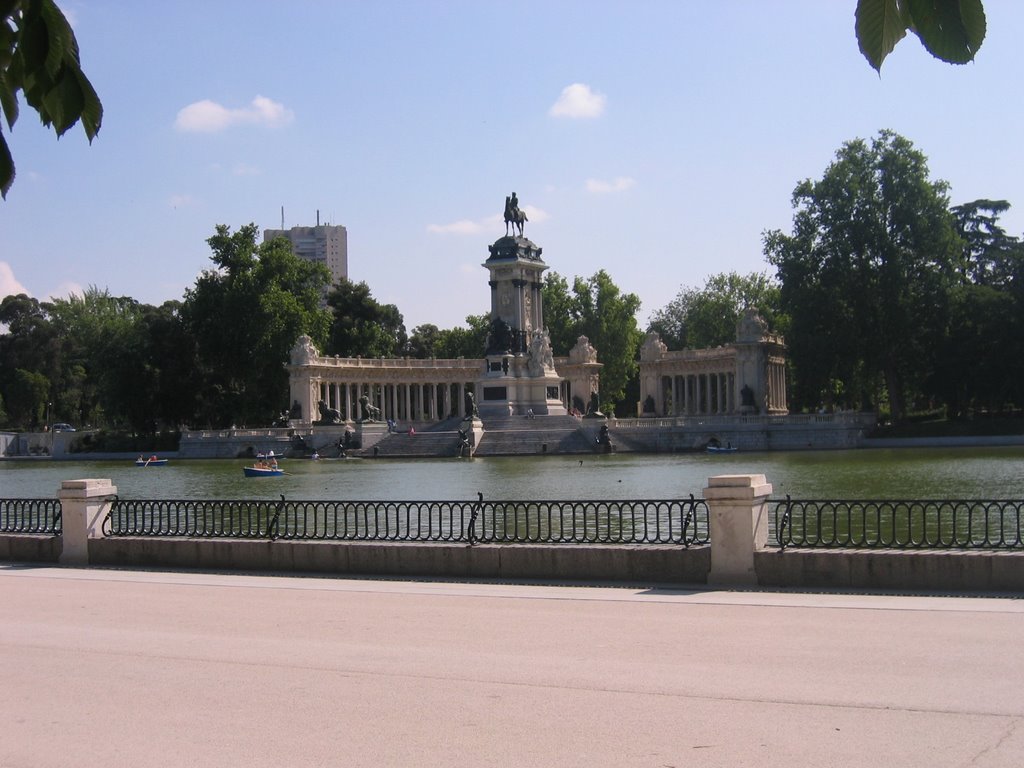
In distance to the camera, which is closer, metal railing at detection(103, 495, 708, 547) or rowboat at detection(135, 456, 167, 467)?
metal railing at detection(103, 495, 708, 547)

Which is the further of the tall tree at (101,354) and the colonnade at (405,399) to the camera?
the colonnade at (405,399)

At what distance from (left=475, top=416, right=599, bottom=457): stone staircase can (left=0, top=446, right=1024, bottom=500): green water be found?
5.17m

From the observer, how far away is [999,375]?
70.6 metres

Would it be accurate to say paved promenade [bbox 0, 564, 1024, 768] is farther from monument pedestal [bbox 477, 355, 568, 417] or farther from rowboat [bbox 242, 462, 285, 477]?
monument pedestal [bbox 477, 355, 568, 417]

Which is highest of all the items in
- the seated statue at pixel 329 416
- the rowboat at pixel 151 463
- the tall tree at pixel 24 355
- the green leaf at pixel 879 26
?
the tall tree at pixel 24 355

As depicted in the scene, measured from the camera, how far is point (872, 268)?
7450 centimetres

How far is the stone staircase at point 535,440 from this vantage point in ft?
238

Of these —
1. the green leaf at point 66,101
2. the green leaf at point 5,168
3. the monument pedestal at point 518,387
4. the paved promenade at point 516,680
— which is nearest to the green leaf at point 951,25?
the green leaf at point 66,101

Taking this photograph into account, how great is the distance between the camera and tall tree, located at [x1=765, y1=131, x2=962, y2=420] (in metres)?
73.2

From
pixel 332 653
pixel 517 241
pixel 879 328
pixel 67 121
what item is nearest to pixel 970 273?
pixel 879 328

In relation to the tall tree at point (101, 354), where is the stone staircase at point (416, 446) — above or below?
below

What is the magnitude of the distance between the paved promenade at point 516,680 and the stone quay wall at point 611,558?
0.60 metres

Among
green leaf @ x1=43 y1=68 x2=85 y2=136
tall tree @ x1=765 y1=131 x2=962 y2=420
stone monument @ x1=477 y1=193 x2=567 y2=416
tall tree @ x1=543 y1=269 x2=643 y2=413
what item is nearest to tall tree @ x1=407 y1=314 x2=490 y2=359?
tall tree @ x1=543 y1=269 x2=643 y2=413

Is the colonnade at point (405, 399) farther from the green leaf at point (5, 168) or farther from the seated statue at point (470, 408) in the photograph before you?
the green leaf at point (5, 168)
